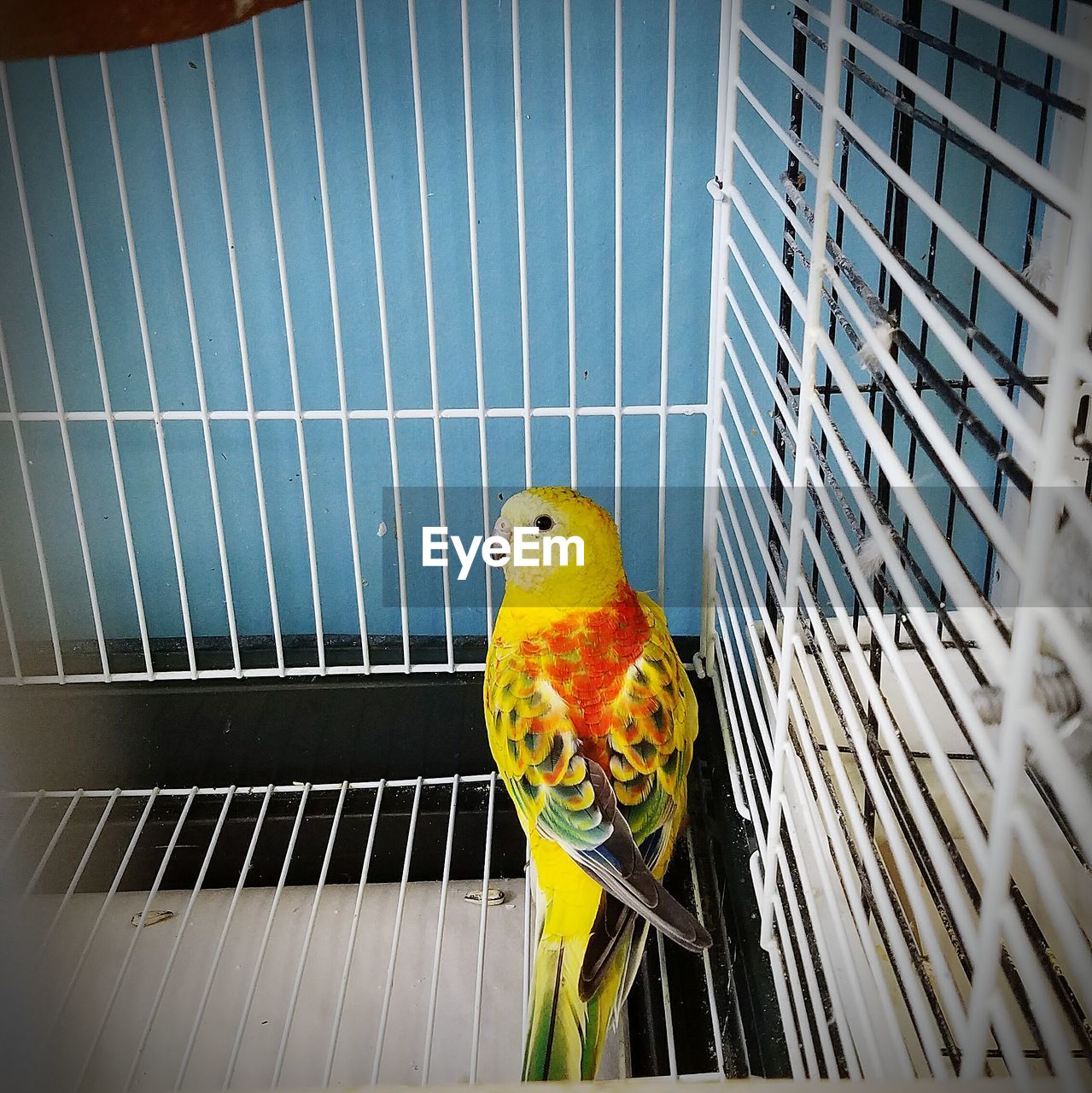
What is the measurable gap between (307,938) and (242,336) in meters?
0.67

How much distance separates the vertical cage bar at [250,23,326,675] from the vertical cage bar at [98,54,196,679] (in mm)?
151

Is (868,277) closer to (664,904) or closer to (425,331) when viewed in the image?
(425,331)

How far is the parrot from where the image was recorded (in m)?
0.84

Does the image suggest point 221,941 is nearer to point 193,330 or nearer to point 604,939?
point 604,939

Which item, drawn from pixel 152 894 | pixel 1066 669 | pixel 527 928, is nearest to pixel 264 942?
pixel 152 894

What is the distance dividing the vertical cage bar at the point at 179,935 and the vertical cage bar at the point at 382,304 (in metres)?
0.28

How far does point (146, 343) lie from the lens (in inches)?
43.6

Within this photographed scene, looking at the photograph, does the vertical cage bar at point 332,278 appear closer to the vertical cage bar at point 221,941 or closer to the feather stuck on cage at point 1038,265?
the vertical cage bar at point 221,941

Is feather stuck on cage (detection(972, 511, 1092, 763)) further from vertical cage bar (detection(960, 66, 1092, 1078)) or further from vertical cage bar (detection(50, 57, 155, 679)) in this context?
vertical cage bar (detection(50, 57, 155, 679))

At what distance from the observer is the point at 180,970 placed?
1.04m

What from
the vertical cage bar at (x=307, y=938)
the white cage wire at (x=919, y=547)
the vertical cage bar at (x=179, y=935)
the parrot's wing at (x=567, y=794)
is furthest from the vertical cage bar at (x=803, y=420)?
the vertical cage bar at (x=179, y=935)

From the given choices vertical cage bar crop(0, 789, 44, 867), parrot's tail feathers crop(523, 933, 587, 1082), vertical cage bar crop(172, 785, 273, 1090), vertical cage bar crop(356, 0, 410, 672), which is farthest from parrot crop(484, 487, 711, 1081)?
vertical cage bar crop(0, 789, 44, 867)

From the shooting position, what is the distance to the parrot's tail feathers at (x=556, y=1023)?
Result: 818 mm

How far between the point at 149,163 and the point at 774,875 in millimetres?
1018
